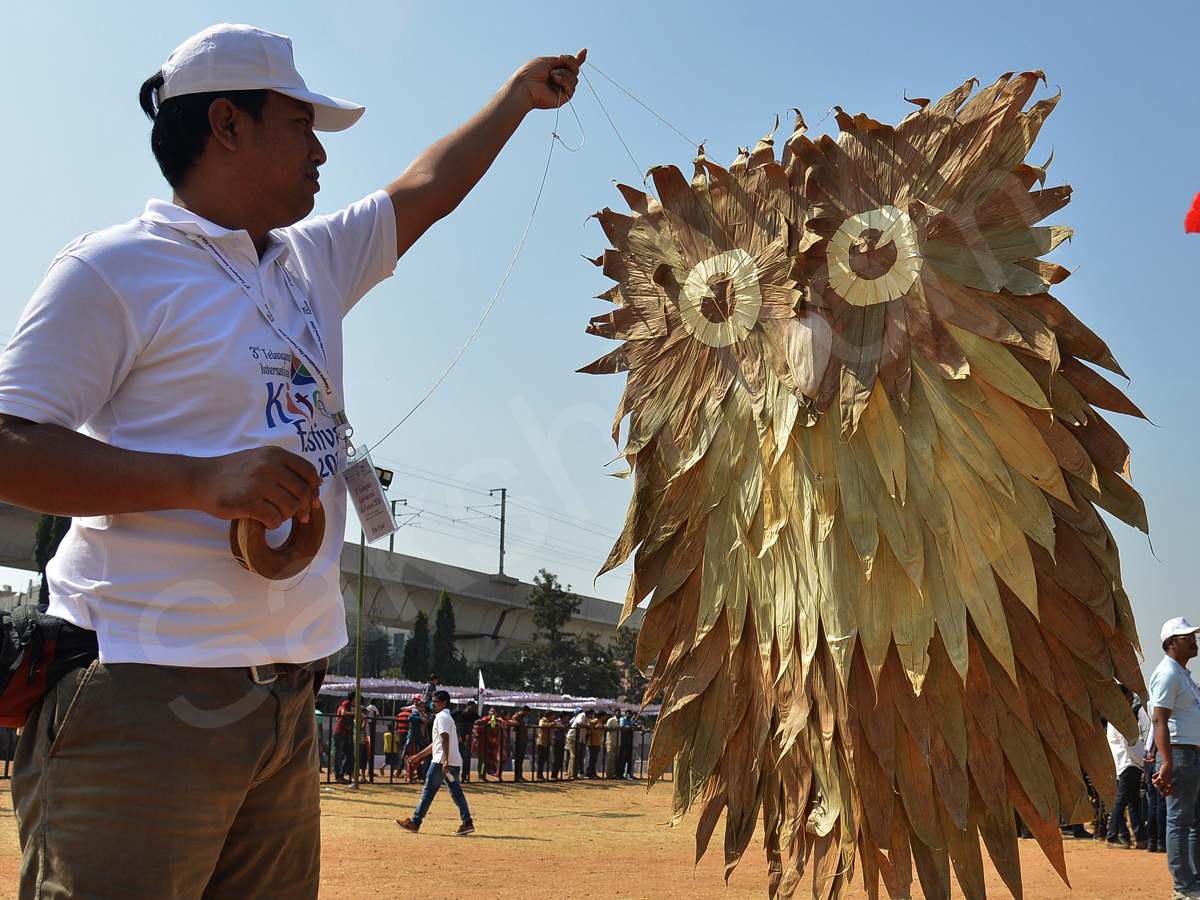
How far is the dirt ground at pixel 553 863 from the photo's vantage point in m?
6.67

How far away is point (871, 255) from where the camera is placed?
9.98ft

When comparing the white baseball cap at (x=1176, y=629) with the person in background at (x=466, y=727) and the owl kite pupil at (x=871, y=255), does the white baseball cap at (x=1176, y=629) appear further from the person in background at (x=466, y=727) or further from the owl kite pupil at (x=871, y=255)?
the person in background at (x=466, y=727)

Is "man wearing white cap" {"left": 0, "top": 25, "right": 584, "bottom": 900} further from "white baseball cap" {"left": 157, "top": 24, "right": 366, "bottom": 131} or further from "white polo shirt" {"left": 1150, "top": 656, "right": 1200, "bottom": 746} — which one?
"white polo shirt" {"left": 1150, "top": 656, "right": 1200, "bottom": 746}

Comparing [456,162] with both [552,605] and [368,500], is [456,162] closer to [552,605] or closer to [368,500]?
[368,500]

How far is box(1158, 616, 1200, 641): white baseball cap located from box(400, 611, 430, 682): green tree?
31.8 metres

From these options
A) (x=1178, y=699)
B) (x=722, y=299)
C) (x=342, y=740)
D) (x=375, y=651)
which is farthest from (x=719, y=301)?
(x=375, y=651)

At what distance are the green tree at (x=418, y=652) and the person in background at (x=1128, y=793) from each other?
28.5 m

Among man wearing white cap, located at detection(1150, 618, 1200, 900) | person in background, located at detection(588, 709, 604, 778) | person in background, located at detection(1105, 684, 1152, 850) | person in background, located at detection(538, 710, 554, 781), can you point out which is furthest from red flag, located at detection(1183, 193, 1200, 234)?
person in background, located at detection(588, 709, 604, 778)

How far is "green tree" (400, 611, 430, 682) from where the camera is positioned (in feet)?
121

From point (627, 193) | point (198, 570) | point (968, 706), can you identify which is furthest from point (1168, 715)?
point (198, 570)

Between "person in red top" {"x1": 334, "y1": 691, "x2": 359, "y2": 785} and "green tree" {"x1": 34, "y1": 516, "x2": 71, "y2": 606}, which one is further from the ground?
"green tree" {"x1": 34, "y1": 516, "x2": 71, "y2": 606}

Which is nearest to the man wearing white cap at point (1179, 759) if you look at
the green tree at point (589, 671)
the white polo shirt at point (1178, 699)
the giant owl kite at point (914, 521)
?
the white polo shirt at point (1178, 699)

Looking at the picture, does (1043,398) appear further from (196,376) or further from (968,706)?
(196,376)

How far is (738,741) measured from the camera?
3242 millimetres
